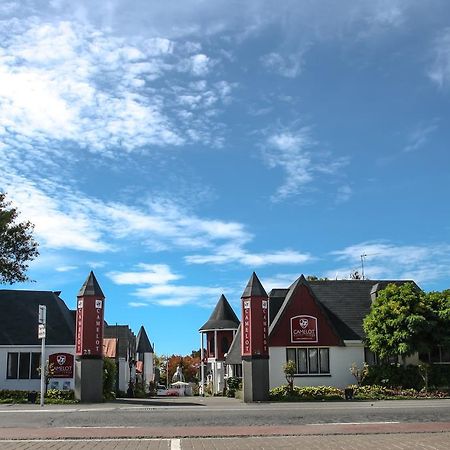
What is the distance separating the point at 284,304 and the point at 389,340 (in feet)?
22.5

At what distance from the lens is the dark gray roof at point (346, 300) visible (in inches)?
1570

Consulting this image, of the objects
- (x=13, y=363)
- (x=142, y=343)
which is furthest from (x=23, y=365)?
(x=142, y=343)

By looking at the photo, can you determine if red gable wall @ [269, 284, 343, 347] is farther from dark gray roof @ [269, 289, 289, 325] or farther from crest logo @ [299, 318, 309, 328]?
dark gray roof @ [269, 289, 289, 325]

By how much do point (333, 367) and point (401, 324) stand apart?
18.3 ft

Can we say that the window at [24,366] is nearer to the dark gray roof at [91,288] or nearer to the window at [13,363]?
the window at [13,363]

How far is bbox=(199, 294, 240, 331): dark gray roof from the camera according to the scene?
59.1m

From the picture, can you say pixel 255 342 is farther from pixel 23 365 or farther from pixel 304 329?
pixel 23 365

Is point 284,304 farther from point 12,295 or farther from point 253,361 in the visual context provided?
point 12,295

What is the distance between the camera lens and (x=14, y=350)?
38875 millimetres

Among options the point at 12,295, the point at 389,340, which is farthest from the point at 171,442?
the point at 12,295

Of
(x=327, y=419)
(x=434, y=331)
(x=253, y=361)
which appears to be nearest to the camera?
(x=327, y=419)

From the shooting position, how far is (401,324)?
3538 centimetres

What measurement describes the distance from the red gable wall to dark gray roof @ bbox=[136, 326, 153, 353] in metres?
47.4

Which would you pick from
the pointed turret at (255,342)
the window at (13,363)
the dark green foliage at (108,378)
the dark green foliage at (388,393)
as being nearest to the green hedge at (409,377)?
the dark green foliage at (388,393)
